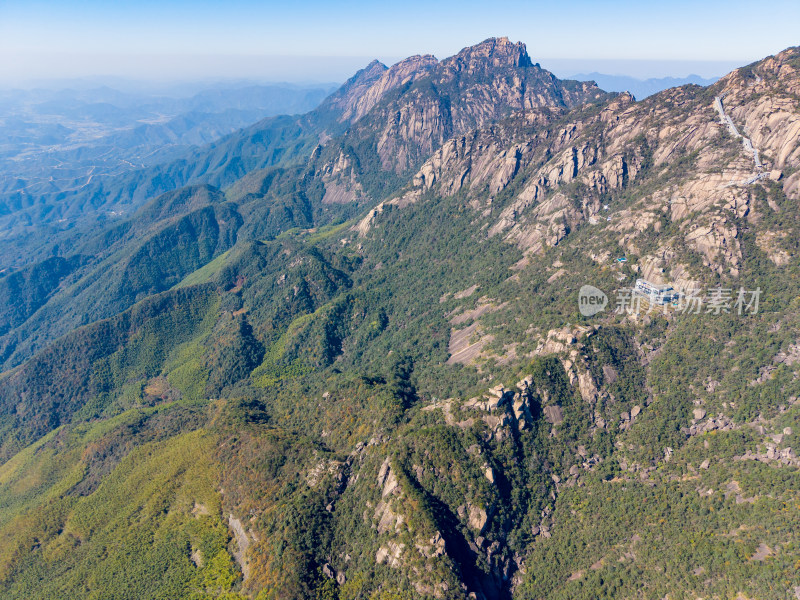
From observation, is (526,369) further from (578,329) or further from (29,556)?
(29,556)

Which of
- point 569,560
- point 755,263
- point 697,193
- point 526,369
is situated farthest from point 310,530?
point 697,193
